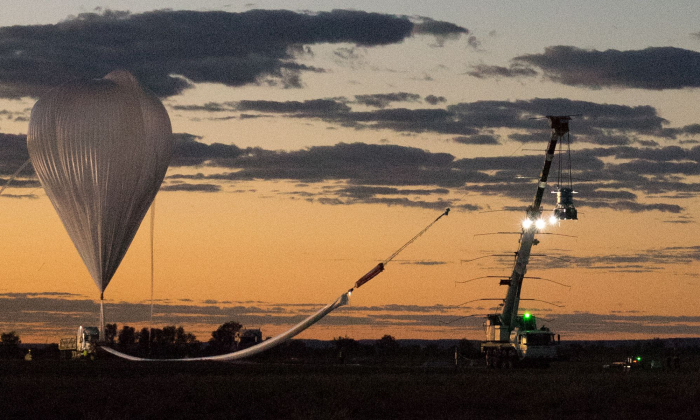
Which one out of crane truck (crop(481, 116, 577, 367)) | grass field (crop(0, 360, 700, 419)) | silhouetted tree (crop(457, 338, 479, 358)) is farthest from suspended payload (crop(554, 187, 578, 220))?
silhouetted tree (crop(457, 338, 479, 358))

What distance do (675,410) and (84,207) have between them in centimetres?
4294

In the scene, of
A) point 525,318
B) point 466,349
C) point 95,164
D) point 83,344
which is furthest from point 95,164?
point 466,349

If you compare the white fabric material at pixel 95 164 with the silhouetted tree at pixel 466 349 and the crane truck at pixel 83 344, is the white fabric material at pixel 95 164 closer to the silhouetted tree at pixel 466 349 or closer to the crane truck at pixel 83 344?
the crane truck at pixel 83 344

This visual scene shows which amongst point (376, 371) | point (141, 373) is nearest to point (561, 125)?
point (376, 371)

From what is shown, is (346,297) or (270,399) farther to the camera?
(346,297)

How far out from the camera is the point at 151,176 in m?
76.0

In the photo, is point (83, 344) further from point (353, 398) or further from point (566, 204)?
point (353, 398)

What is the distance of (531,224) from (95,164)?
34.0 metres

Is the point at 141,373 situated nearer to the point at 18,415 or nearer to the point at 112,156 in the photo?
the point at 112,156

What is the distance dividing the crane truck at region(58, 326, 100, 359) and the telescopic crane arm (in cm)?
3904

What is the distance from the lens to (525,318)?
2990 inches

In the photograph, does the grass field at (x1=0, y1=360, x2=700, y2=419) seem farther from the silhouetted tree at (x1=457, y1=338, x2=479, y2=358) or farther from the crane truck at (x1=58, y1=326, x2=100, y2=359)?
the silhouetted tree at (x1=457, y1=338, x2=479, y2=358)

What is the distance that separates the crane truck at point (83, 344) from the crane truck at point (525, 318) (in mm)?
38845

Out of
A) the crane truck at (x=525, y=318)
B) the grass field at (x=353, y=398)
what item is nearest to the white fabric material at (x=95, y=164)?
the grass field at (x=353, y=398)
